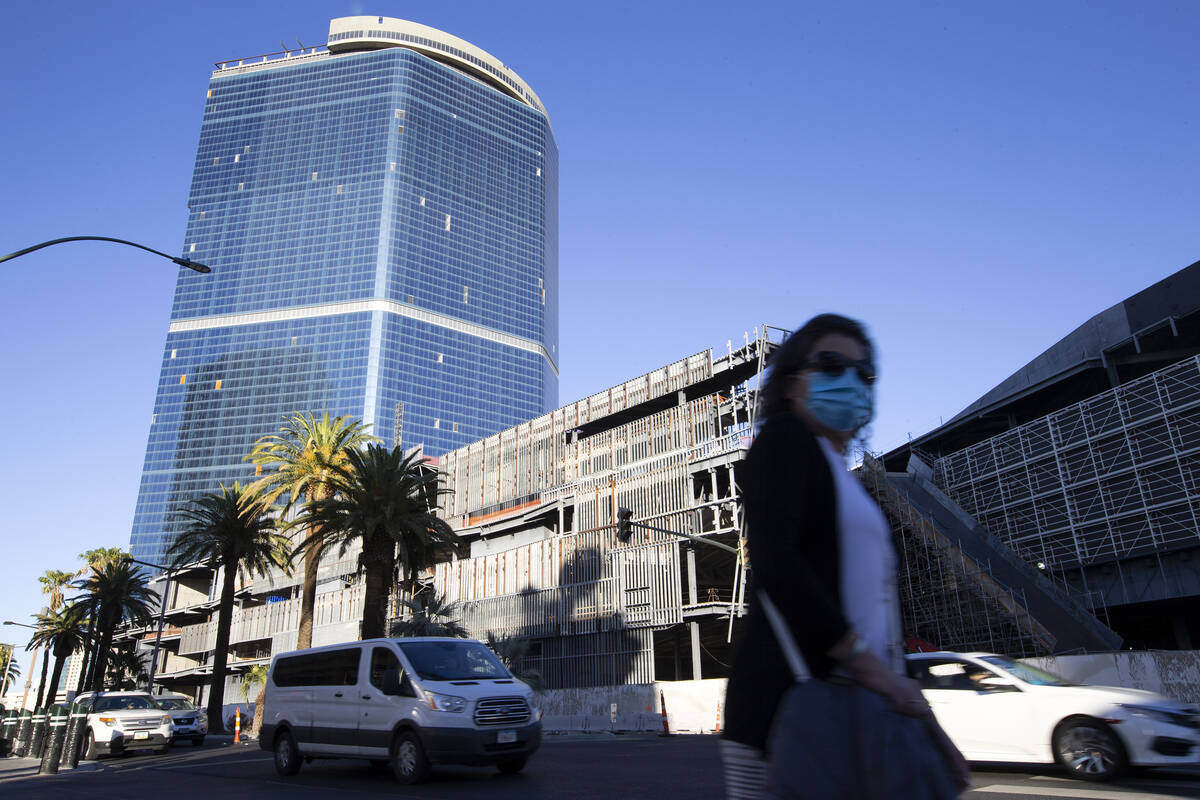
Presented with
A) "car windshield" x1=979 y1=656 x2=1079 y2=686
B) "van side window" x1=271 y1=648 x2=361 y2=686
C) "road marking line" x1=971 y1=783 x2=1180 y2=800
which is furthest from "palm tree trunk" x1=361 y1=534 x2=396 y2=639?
"road marking line" x1=971 y1=783 x2=1180 y2=800

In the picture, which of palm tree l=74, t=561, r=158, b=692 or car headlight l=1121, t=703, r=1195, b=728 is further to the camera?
palm tree l=74, t=561, r=158, b=692

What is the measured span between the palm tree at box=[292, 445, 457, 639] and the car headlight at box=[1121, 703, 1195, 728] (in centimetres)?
2326

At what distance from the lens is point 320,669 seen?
12273mm

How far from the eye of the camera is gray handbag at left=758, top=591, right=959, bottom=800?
171cm

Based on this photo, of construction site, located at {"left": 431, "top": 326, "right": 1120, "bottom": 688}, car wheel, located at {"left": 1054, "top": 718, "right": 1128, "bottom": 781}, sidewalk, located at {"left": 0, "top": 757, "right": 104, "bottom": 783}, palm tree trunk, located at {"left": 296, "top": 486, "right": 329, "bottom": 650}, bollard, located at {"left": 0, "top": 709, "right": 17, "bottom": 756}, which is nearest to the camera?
car wheel, located at {"left": 1054, "top": 718, "right": 1128, "bottom": 781}

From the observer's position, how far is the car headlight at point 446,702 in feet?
32.7

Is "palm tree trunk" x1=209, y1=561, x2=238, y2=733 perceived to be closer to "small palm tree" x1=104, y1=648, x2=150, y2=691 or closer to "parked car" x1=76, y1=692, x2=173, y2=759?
"parked car" x1=76, y1=692, x2=173, y2=759

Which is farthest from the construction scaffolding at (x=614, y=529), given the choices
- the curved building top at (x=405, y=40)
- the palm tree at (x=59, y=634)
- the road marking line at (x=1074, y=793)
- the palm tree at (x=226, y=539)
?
the curved building top at (x=405, y=40)

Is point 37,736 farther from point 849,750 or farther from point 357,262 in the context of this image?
point 357,262

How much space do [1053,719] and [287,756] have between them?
10.8 meters

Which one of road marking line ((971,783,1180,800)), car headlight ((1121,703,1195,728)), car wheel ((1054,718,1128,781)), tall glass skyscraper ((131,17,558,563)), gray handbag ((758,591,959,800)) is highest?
tall glass skyscraper ((131,17,558,563))

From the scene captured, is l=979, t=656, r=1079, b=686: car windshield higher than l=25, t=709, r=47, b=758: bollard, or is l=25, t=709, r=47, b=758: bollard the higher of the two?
l=979, t=656, r=1079, b=686: car windshield

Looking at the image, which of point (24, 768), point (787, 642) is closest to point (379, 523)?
point (24, 768)

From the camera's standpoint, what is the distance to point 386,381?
134500 mm
